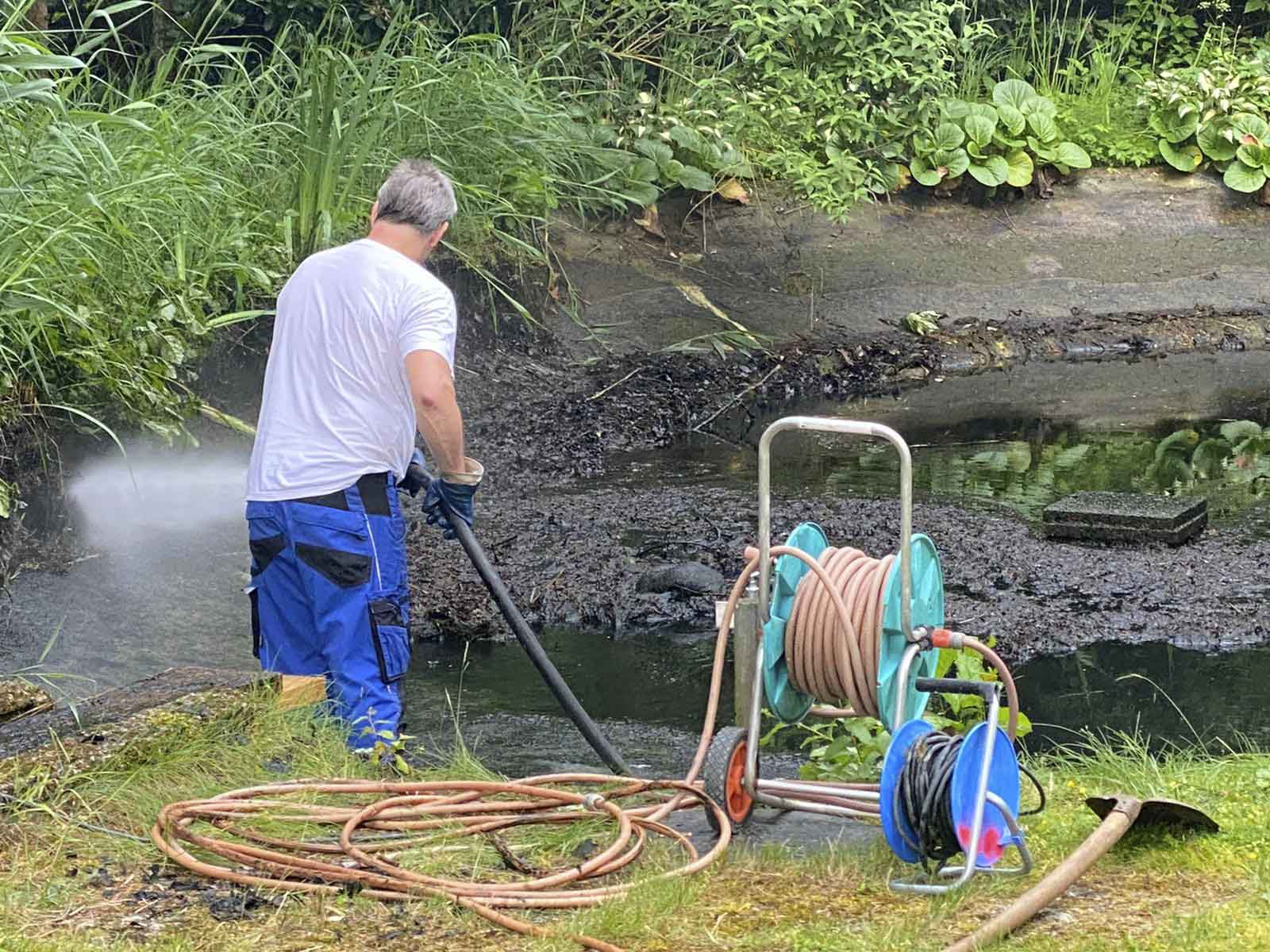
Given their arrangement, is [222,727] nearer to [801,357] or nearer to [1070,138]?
[801,357]

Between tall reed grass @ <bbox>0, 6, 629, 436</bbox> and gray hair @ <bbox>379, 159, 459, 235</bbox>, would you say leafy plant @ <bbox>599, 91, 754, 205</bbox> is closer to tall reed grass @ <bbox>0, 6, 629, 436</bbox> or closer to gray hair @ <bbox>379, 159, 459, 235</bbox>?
tall reed grass @ <bbox>0, 6, 629, 436</bbox>

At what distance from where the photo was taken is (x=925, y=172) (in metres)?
13.7

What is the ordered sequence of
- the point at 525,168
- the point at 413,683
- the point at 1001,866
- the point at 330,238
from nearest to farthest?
the point at 1001,866
the point at 413,683
the point at 330,238
the point at 525,168

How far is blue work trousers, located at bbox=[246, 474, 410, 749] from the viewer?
4.62 m

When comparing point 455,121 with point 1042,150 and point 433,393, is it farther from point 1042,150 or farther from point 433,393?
point 1042,150

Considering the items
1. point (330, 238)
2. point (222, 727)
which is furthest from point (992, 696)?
point (330, 238)

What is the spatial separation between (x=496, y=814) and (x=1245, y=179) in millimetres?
12385

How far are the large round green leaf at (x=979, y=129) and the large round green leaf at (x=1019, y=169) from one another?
266 mm

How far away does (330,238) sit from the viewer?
866cm

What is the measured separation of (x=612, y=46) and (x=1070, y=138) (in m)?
4.57

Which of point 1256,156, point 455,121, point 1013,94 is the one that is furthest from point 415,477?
point 1256,156

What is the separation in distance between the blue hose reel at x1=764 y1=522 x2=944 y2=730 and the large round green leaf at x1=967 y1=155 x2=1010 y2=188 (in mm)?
10235

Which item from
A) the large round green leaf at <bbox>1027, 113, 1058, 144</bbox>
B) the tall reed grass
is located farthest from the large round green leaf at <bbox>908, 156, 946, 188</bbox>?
the tall reed grass

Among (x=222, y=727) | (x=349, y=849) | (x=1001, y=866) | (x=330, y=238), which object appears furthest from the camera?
(x=330, y=238)
